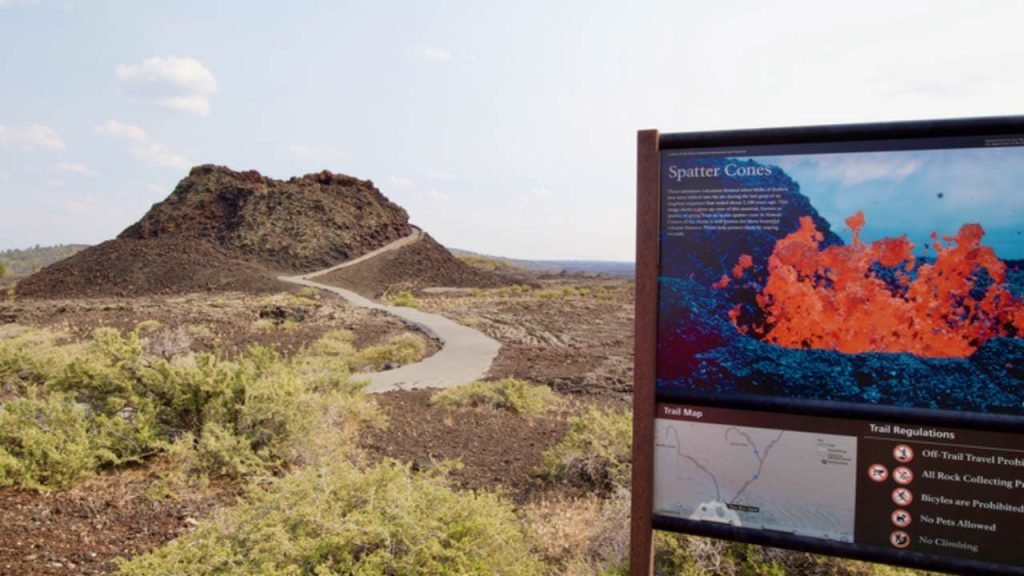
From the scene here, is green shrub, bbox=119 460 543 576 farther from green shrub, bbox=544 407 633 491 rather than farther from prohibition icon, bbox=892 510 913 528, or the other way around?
green shrub, bbox=544 407 633 491

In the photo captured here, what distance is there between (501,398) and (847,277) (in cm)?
664

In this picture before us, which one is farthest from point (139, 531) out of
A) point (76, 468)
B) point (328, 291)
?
point (328, 291)

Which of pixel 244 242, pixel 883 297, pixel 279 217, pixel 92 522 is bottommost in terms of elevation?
pixel 92 522

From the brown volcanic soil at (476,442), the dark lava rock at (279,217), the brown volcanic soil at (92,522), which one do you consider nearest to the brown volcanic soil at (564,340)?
the brown volcanic soil at (476,442)

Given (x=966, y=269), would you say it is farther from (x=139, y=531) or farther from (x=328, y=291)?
(x=328, y=291)

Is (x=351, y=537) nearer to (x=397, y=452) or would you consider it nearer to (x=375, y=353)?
(x=397, y=452)

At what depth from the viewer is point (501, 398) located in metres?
8.92

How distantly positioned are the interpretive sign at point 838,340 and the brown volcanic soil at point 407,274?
123ft

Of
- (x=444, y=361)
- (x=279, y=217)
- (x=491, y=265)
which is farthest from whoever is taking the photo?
(x=491, y=265)

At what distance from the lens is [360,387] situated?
8820mm

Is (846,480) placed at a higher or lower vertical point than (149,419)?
higher

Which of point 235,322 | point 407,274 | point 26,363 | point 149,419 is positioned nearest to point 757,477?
point 149,419

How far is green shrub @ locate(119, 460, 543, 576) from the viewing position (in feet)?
9.91

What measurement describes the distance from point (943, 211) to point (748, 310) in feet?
2.67
